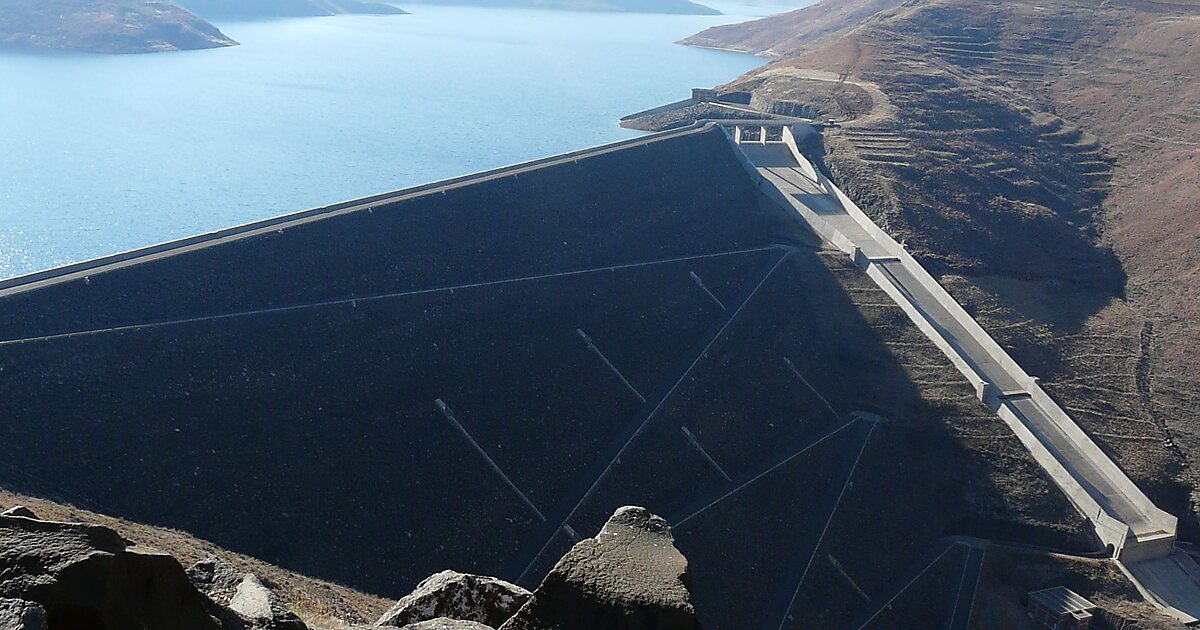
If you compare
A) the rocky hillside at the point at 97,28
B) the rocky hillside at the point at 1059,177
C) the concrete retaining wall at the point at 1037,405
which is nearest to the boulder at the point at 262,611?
the concrete retaining wall at the point at 1037,405

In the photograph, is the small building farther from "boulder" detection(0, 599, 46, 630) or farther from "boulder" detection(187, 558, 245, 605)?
"boulder" detection(0, 599, 46, 630)

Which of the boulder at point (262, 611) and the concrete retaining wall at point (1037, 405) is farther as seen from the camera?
the concrete retaining wall at point (1037, 405)

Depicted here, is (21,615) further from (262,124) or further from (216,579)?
(262,124)

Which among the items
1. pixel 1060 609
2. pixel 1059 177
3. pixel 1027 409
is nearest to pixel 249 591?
pixel 1060 609

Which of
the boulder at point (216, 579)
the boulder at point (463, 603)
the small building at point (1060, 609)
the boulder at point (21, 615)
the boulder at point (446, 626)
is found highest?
the boulder at point (21, 615)

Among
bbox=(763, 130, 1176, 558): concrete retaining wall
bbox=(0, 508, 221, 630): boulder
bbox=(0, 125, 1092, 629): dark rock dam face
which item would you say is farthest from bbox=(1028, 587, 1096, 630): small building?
bbox=(0, 508, 221, 630): boulder

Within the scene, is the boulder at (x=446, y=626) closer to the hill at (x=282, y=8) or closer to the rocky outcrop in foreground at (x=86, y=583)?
the rocky outcrop in foreground at (x=86, y=583)

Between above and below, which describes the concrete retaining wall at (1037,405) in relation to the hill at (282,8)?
below

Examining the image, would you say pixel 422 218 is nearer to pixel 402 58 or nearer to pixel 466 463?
pixel 466 463
